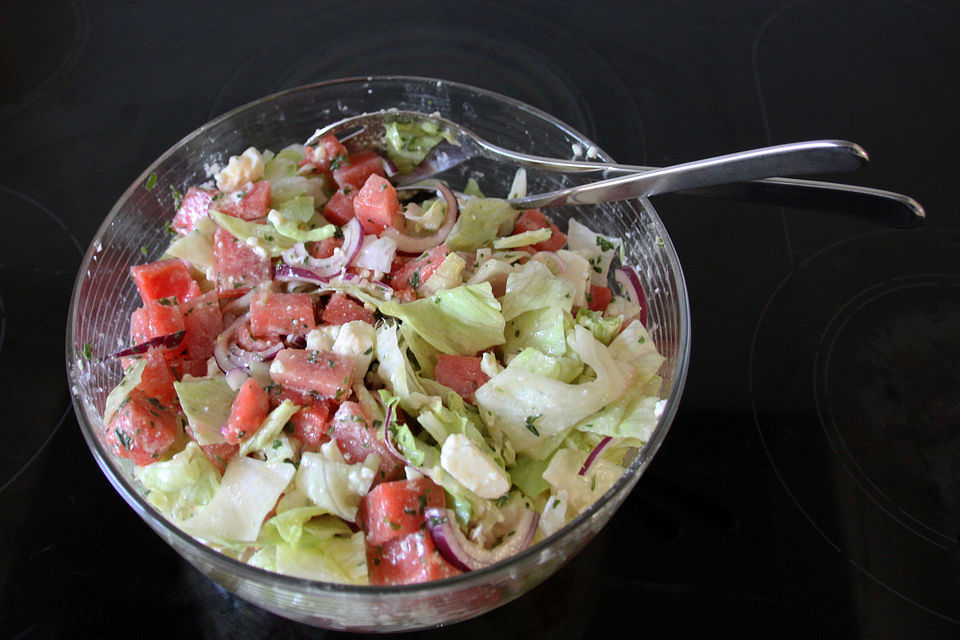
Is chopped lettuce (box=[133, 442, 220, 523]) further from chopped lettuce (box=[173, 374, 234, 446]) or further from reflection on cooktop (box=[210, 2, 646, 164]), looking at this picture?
reflection on cooktop (box=[210, 2, 646, 164])

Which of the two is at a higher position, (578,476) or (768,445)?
(578,476)

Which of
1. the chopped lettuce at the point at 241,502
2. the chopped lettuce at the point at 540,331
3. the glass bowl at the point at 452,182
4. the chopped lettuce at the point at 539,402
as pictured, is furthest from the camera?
the chopped lettuce at the point at 540,331

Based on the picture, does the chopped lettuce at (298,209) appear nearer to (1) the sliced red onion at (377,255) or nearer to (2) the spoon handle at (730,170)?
(1) the sliced red onion at (377,255)

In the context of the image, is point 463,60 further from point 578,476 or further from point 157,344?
point 578,476

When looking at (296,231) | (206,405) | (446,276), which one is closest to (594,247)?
(446,276)

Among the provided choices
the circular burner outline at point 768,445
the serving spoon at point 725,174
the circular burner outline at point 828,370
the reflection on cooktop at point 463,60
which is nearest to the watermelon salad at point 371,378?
the serving spoon at point 725,174

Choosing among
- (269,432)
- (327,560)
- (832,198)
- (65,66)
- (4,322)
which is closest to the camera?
(327,560)

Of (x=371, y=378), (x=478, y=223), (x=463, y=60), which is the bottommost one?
(x=371, y=378)
